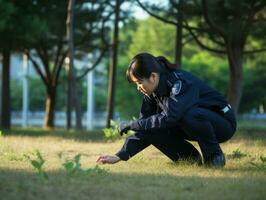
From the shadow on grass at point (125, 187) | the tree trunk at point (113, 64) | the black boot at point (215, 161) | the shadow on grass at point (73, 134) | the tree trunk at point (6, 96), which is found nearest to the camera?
the shadow on grass at point (125, 187)

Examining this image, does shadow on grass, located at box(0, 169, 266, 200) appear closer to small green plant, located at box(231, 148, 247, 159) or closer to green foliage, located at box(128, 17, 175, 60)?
small green plant, located at box(231, 148, 247, 159)

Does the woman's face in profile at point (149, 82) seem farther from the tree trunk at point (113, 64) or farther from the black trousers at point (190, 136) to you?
the tree trunk at point (113, 64)

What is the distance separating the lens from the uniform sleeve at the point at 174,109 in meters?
5.65

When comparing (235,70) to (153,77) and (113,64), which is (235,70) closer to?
(113,64)

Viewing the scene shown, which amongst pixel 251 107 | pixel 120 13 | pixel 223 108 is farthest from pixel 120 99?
pixel 223 108

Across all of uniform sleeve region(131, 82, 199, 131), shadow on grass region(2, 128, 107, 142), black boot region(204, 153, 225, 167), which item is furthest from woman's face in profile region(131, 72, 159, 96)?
shadow on grass region(2, 128, 107, 142)

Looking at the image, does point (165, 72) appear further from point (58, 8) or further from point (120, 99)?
point (120, 99)

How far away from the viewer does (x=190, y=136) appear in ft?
19.5

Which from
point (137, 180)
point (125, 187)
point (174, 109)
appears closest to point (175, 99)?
point (174, 109)

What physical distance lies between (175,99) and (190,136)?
482 mm

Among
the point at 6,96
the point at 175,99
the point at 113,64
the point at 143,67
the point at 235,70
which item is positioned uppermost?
the point at 113,64

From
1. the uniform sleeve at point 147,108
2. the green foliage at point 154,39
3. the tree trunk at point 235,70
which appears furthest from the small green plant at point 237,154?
the green foliage at point 154,39

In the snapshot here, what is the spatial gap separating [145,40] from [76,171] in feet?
119

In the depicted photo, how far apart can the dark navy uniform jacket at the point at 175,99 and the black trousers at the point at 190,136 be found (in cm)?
9
